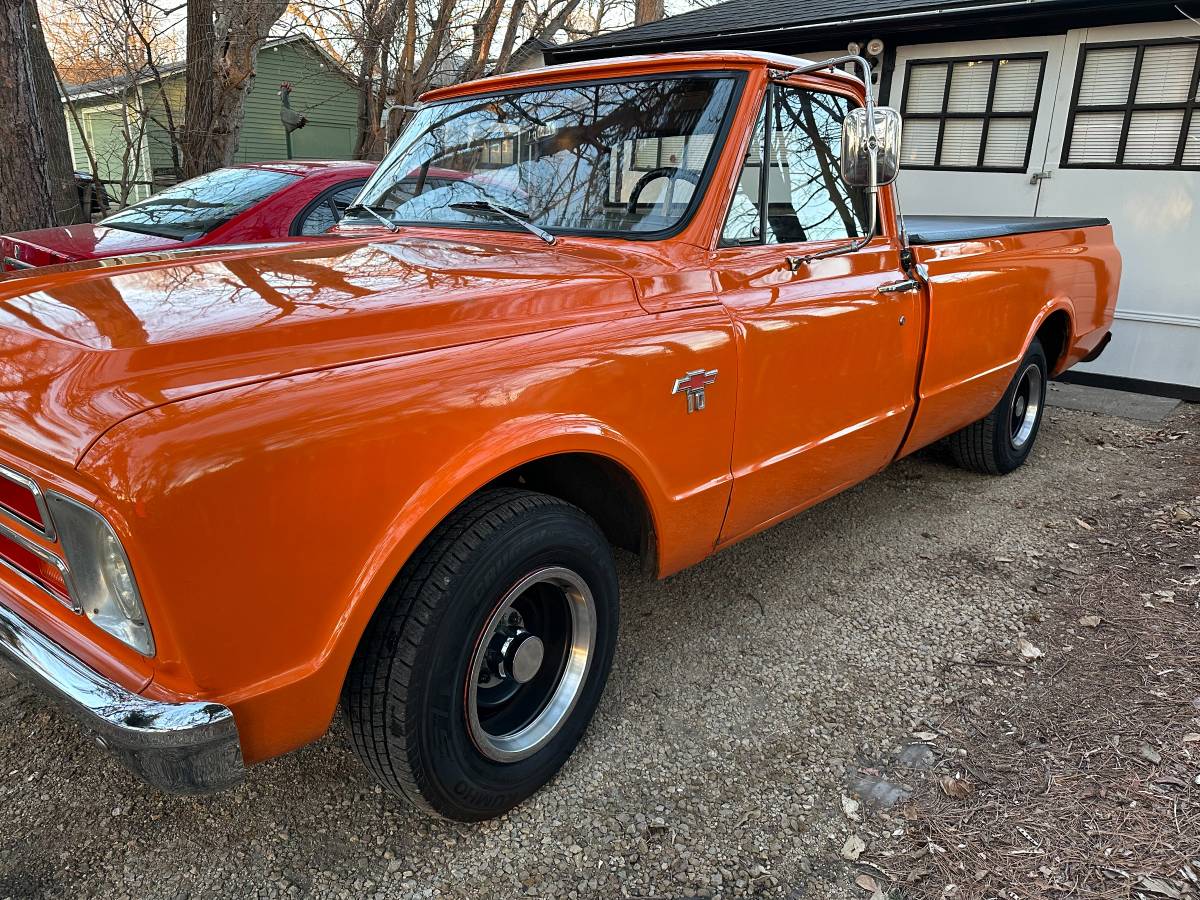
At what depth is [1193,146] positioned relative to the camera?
6391 millimetres

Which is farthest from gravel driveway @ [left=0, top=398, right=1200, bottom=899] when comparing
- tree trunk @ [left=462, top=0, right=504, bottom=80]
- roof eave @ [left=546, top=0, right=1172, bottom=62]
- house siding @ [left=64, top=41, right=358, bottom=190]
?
house siding @ [left=64, top=41, right=358, bottom=190]

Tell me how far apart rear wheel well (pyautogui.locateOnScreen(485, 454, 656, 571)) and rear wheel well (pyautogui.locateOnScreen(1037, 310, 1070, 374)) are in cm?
338

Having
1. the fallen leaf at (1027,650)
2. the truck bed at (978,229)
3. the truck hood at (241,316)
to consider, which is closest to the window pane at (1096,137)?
the truck bed at (978,229)

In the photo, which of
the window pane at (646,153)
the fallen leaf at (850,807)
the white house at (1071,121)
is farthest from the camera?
the white house at (1071,121)

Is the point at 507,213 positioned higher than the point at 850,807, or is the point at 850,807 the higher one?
the point at 507,213

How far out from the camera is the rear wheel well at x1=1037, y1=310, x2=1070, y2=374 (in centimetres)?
486

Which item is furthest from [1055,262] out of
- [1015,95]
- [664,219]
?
[1015,95]

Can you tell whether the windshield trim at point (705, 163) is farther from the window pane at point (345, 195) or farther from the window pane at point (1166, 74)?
the window pane at point (1166, 74)

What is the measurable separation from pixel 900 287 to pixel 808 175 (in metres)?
0.60

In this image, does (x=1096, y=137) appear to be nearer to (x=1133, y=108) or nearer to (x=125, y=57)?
(x=1133, y=108)

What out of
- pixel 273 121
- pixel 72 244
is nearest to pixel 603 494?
pixel 72 244

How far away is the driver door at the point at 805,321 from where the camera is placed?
8.78 feet

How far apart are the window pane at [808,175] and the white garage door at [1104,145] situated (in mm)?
4783

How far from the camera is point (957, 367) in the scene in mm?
3814
